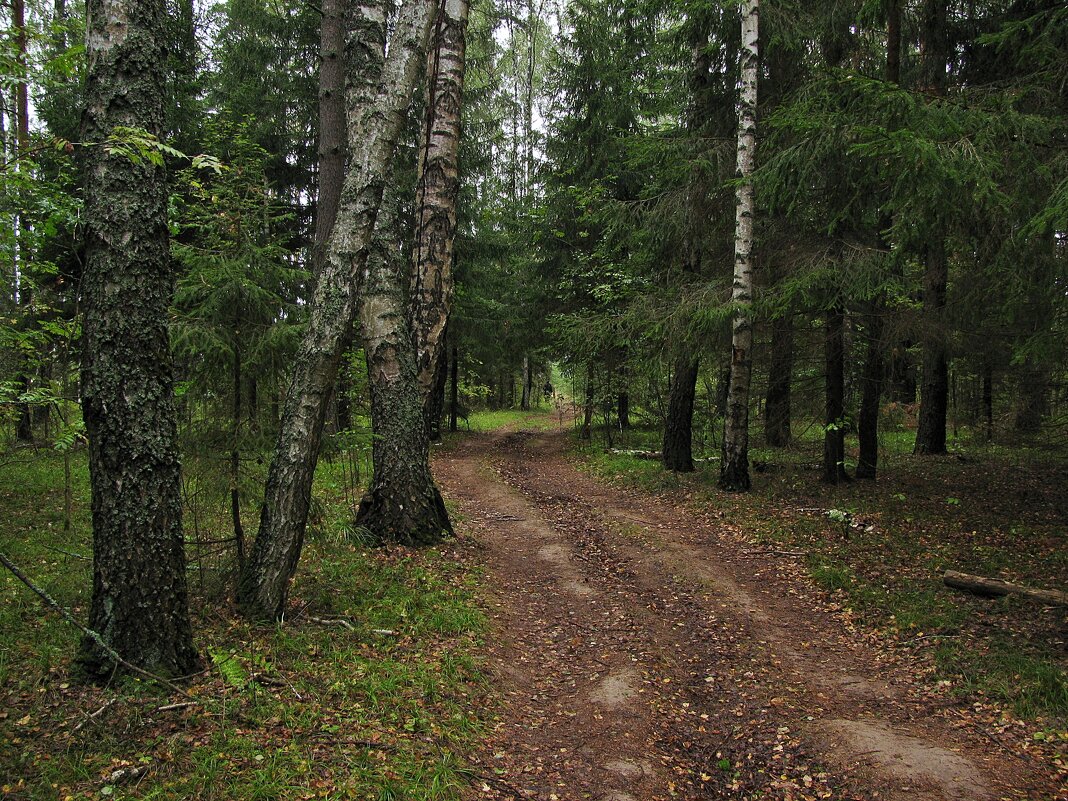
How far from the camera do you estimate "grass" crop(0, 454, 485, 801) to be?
3.22 meters

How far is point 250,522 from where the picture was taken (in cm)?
771

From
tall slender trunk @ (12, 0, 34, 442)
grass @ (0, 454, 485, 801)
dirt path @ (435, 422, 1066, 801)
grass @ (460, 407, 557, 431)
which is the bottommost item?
dirt path @ (435, 422, 1066, 801)

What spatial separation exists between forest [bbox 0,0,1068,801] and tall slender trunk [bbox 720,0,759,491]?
0.24ft

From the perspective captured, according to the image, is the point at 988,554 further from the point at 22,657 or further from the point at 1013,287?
the point at 22,657

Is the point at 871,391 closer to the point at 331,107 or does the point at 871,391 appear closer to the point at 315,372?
the point at 315,372

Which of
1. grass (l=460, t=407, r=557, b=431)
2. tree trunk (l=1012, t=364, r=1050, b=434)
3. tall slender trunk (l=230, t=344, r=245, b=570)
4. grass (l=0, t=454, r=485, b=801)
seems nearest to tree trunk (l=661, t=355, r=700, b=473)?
tree trunk (l=1012, t=364, r=1050, b=434)

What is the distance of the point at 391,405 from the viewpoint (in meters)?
7.60

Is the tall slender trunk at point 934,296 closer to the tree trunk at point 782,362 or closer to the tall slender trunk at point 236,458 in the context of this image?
the tree trunk at point 782,362

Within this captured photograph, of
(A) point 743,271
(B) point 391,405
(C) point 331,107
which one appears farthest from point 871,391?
(C) point 331,107

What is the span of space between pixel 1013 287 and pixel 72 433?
9930 millimetres

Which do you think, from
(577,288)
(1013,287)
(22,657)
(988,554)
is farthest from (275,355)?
(577,288)

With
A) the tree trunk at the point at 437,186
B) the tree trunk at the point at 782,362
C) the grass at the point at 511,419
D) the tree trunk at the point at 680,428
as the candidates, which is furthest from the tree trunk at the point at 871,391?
the grass at the point at 511,419

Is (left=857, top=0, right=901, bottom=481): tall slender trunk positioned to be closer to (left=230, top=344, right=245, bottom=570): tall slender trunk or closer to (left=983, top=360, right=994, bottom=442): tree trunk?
(left=983, top=360, right=994, bottom=442): tree trunk

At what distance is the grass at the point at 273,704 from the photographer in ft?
10.6
